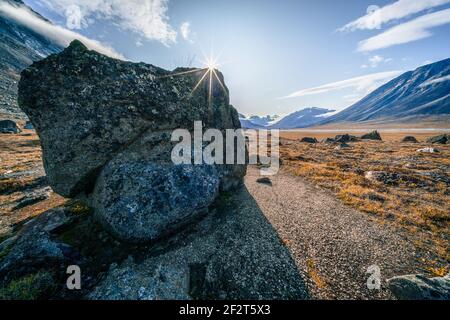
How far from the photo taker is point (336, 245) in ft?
37.1

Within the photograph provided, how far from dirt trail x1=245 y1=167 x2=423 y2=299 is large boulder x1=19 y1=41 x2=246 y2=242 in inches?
247

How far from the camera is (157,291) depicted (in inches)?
327

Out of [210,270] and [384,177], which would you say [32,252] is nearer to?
[210,270]

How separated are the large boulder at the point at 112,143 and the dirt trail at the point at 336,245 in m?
6.27

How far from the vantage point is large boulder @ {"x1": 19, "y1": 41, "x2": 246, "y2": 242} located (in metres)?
10.7

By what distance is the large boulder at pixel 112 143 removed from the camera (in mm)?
10656

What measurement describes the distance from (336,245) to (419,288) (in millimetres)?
3780

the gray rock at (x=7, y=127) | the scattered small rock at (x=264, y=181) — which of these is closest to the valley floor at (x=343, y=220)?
the scattered small rock at (x=264, y=181)

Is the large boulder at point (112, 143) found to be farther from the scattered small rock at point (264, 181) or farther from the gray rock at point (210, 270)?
the scattered small rock at point (264, 181)

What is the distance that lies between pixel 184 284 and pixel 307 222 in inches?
376

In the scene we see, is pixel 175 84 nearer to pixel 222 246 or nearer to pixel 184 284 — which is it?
pixel 222 246

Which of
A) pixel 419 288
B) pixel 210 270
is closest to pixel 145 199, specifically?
pixel 210 270

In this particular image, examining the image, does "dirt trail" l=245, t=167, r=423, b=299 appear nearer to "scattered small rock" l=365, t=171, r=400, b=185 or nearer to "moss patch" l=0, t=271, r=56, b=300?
"scattered small rock" l=365, t=171, r=400, b=185
